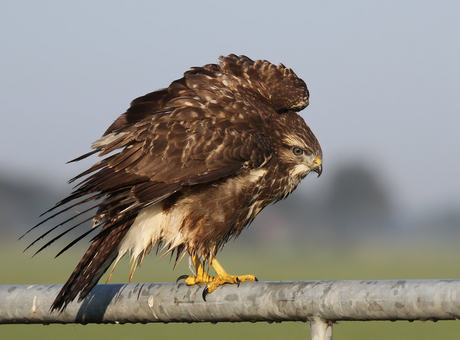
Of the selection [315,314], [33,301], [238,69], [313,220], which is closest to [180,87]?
[238,69]

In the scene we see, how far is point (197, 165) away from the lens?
15.5 ft

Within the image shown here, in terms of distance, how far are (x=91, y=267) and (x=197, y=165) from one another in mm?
1073

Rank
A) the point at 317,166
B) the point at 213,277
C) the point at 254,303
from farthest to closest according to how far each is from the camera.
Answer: the point at 317,166 → the point at 213,277 → the point at 254,303

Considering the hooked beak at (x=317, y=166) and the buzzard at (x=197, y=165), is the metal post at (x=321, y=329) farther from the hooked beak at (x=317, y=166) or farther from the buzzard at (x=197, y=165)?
the hooked beak at (x=317, y=166)

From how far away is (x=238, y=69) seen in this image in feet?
18.6

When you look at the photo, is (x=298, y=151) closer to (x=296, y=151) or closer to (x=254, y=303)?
(x=296, y=151)

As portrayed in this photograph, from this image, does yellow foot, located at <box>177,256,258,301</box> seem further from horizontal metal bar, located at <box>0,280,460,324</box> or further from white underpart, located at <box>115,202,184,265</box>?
horizontal metal bar, located at <box>0,280,460,324</box>

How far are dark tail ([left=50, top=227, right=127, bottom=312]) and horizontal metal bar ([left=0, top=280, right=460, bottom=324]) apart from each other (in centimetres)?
5

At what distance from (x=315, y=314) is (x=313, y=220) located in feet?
452

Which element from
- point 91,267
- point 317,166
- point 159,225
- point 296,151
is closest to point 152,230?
point 159,225

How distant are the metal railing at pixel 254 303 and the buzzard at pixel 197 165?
929 mm

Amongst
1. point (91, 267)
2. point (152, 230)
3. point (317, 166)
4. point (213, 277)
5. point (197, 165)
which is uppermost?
point (317, 166)

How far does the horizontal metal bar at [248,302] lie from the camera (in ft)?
7.39

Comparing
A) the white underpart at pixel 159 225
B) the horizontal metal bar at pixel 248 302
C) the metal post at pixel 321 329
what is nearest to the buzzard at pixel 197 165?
the white underpart at pixel 159 225
